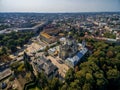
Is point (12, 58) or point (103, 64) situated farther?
point (12, 58)

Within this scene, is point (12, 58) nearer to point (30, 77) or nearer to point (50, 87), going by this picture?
point (30, 77)

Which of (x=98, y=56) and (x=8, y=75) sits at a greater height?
(x=98, y=56)

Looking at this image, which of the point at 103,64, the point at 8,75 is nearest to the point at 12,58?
the point at 8,75

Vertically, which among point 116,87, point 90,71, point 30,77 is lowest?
point 116,87

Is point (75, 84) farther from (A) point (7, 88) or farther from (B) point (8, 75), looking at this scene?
(B) point (8, 75)

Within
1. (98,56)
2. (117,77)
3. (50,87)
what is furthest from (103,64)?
(50,87)

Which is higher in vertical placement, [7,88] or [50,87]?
[50,87]

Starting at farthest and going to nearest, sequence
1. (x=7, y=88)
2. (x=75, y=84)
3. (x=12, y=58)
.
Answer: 1. (x=12, y=58)
2. (x=7, y=88)
3. (x=75, y=84)

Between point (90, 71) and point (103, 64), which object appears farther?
point (103, 64)

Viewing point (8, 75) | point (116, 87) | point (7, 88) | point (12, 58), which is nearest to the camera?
point (7, 88)
